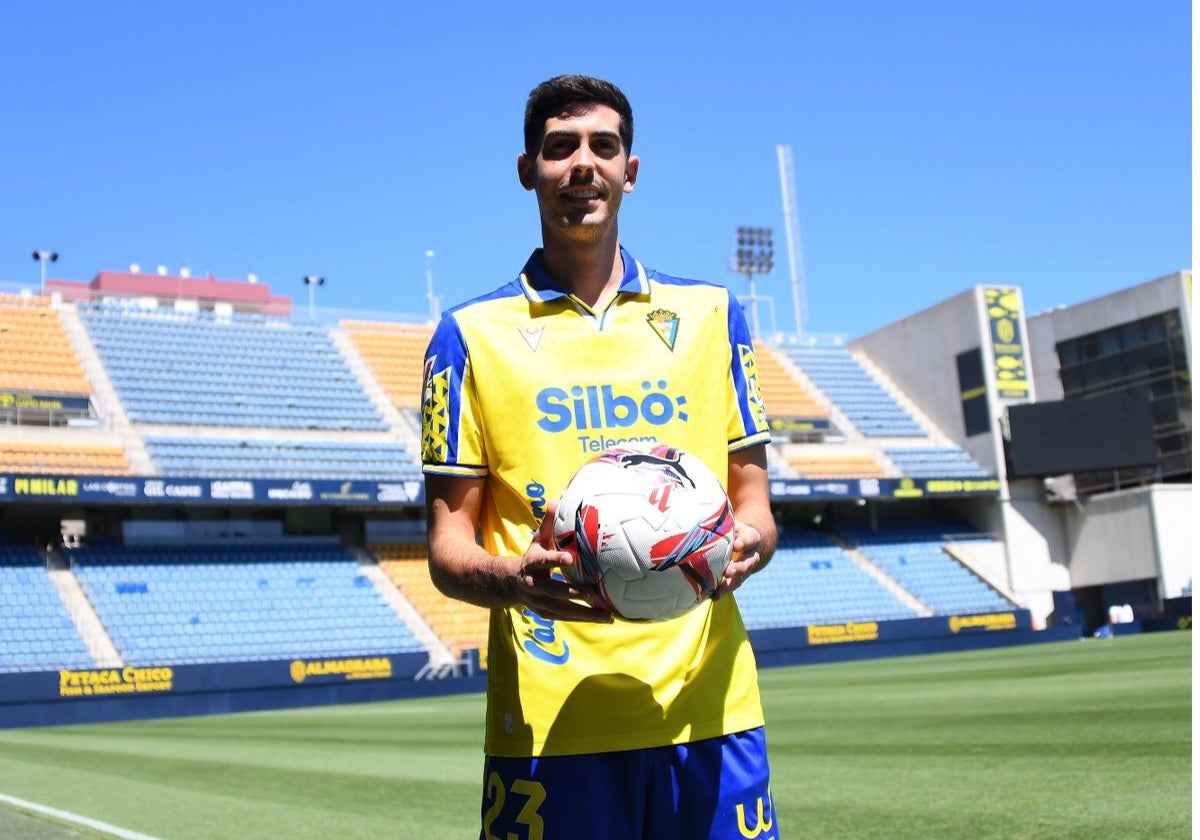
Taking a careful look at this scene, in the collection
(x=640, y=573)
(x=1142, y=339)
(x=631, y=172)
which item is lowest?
(x=640, y=573)

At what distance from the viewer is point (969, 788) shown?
6.80 metres

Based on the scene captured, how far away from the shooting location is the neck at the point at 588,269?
271cm

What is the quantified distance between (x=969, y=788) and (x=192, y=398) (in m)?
29.1

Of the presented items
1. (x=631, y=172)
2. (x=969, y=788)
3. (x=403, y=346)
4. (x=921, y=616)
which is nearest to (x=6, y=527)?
(x=403, y=346)

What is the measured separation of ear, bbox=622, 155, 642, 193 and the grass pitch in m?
3.61

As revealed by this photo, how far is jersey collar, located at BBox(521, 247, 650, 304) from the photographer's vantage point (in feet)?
8.87

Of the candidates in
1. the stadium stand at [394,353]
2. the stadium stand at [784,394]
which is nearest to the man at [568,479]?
the stadium stand at [394,353]

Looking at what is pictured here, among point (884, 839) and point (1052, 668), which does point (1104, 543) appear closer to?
point (1052, 668)

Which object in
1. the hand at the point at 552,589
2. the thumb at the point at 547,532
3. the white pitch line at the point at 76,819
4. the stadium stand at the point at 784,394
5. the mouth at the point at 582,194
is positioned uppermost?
the stadium stand at the point at 784,394

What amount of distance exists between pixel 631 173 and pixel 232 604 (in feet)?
88.2

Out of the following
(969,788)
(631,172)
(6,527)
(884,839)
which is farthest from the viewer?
(6,527)

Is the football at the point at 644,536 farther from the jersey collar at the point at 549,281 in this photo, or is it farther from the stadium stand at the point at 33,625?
the stadium stand at the point at 33,625

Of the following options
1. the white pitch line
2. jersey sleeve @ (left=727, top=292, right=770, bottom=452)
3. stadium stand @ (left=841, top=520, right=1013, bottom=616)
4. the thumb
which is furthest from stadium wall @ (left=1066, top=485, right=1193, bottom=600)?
the thumb

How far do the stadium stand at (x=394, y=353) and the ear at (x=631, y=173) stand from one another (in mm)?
32924
